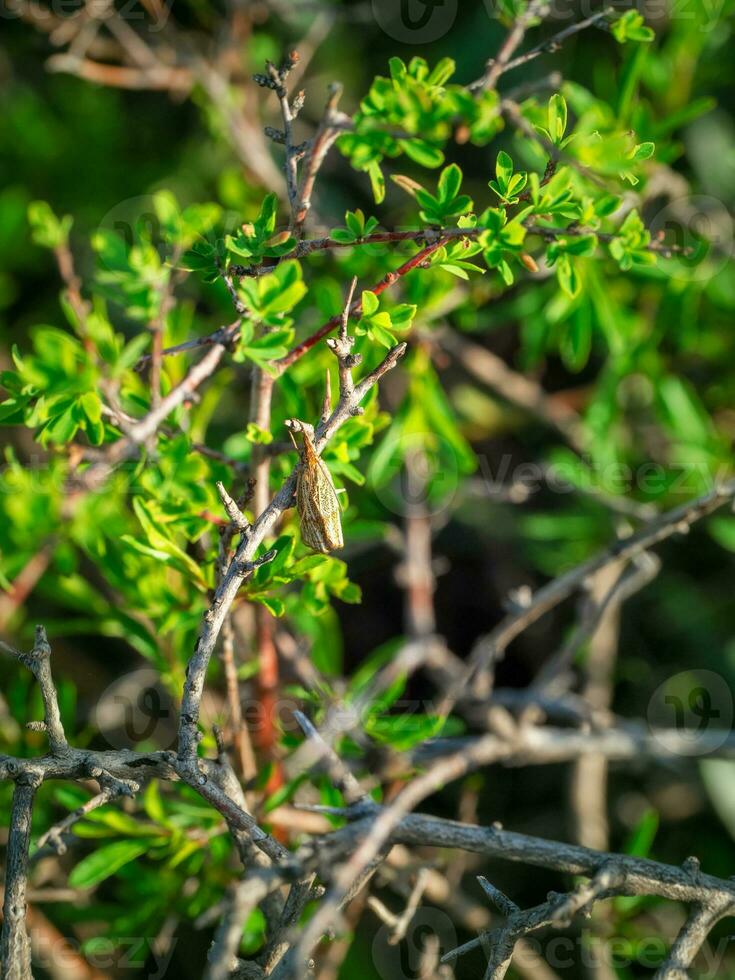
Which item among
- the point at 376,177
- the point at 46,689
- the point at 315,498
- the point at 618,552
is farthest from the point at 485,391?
the point at 46,689

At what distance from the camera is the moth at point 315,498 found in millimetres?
988

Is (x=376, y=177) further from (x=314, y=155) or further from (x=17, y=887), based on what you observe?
(x=17, y=887)

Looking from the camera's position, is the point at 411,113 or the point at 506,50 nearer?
the point at 411,113

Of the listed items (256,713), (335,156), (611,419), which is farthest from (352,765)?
(335,156)

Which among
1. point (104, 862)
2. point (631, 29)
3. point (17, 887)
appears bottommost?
point (104, 862)

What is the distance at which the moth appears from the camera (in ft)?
3.24

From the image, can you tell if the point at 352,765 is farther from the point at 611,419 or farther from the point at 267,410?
the point at 611,419

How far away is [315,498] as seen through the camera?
991 millimetres

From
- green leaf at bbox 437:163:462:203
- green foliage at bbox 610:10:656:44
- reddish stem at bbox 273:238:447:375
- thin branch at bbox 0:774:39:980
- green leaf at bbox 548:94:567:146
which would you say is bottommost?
thin branch at bbox 0:774:39:980

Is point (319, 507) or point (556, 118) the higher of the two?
point (556, 118)

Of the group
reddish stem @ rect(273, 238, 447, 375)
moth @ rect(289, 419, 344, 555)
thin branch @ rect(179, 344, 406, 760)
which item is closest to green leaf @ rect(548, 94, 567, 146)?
reddish stem @ rect(273, 238, 447, 375)

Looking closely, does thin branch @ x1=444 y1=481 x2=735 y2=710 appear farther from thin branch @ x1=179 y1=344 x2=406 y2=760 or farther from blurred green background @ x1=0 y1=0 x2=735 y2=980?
thin branch @ x1=179 y1=344 x2=406 y2=760

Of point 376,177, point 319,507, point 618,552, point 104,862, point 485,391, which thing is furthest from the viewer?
point 485,391

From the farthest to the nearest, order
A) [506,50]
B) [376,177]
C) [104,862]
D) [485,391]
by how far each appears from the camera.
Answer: [485,391] < [104,862] < [506,50] < [376,177]
